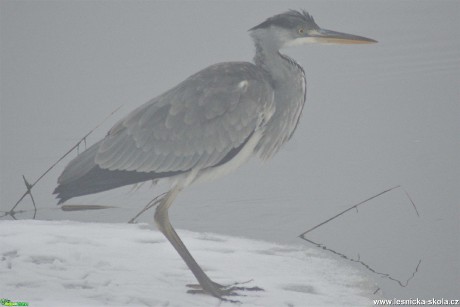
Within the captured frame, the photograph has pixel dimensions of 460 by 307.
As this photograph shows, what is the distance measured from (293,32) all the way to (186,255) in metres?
1.73

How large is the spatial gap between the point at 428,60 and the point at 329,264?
22.8 feet

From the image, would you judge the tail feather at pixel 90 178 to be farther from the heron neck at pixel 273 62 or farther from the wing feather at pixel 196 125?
the heron neck at pixel 273 62

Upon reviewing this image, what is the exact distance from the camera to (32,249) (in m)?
5.26

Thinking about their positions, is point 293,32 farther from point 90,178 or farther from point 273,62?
point 90,178

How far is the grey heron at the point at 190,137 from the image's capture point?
5.02 meters

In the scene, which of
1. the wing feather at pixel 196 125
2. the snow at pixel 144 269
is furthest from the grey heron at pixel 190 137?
the snow at pixel 144 269

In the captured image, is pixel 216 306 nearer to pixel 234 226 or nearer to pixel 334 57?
pixel 234 226

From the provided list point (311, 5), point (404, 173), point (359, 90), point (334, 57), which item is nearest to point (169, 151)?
point (404, 173)

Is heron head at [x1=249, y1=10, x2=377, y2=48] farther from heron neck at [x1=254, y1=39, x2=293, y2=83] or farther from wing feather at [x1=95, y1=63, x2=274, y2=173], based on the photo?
wing feather at [x1=95, y1=63, x2=274, y2=173]

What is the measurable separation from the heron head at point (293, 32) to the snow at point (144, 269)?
1523mm

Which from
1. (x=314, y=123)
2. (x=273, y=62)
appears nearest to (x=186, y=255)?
(x=273, y=62)

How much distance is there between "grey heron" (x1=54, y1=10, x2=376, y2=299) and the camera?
16.5ft

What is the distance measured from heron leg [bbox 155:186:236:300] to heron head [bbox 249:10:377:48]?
1235 mm

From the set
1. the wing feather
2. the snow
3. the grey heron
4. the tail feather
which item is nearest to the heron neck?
the grey heron
